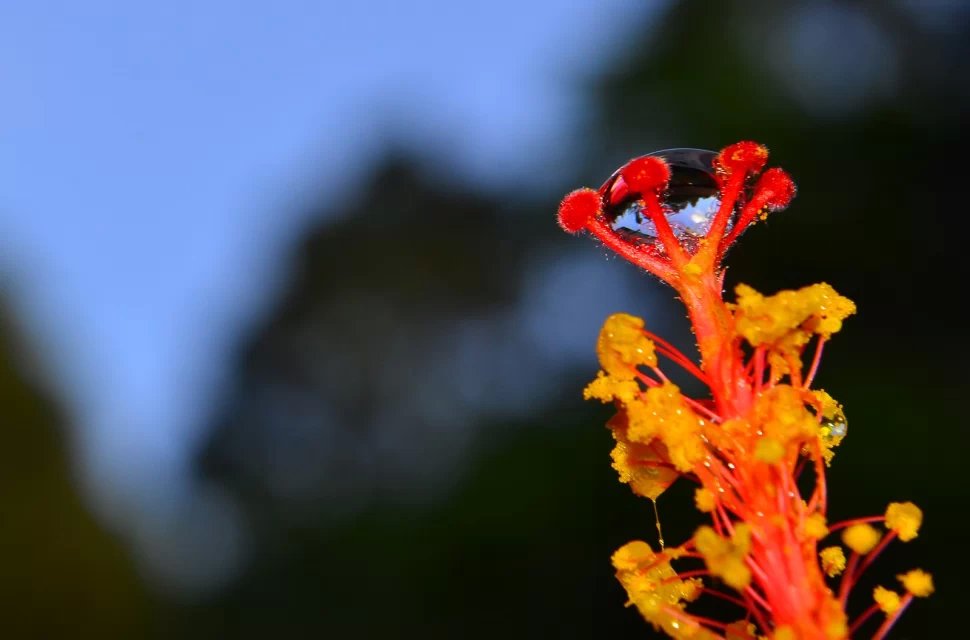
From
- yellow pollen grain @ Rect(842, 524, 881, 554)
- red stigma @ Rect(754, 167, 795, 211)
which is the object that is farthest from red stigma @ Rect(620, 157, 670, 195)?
yellow pollen grain @ Rect(842, 524, 881, 554)

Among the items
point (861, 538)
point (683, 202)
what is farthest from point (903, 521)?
point (683, 202)

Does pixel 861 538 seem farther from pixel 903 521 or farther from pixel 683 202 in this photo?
pixel 683 202

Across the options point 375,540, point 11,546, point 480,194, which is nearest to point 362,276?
point 480,194

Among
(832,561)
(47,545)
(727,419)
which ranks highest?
(727,419)

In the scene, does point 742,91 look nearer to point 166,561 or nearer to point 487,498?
point 487,498

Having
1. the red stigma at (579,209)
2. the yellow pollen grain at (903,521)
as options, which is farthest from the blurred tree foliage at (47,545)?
the yellow pollen grain at (903,521)

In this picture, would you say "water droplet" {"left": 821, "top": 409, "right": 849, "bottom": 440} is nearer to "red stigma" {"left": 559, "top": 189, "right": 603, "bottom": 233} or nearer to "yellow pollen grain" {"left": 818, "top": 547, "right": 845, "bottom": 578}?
"yellow pollen grain" {"left": 818, "top": 547, "right": 845, "bottom": 578}
